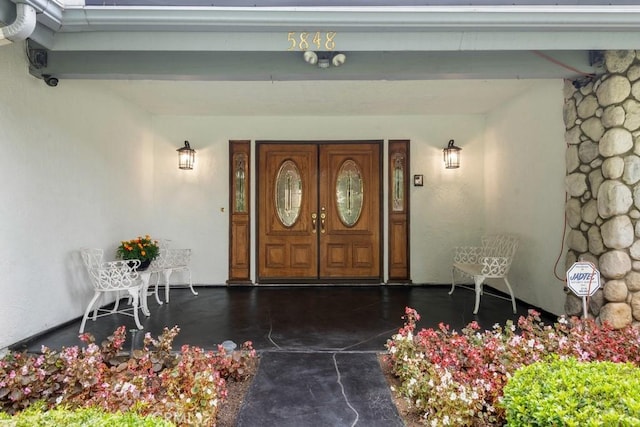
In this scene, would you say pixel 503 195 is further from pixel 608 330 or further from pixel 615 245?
pixel 608 330

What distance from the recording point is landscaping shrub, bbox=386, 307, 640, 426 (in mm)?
1700

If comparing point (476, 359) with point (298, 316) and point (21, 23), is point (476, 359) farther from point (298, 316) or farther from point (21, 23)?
point (21, 23)

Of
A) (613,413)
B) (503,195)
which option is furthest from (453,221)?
(613,413)

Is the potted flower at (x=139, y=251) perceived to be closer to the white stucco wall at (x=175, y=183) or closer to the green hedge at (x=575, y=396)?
the white stucco wall at (x=175, y=183)

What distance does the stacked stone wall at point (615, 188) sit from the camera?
2.60m

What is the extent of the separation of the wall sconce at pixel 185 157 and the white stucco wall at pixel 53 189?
0.72 metres

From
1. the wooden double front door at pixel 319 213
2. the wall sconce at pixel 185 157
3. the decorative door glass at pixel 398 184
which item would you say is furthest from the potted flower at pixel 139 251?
the decorative door glass at pixel 398 184

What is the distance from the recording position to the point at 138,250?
A: 3695 millimetres

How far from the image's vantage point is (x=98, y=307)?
11.7 feet

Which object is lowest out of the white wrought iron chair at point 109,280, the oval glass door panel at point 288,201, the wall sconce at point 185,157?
the white wrought iron chair at point 109,280

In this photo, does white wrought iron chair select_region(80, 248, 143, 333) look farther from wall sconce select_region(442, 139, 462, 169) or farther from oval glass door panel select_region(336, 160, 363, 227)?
wall sconce select_region(442, 139, 462, 169)

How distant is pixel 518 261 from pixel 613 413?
3.35m

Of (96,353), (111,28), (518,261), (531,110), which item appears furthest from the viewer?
(518,261)

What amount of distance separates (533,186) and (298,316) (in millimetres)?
3155
